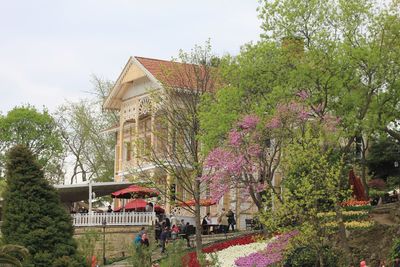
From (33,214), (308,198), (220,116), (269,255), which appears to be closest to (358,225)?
(269,255)

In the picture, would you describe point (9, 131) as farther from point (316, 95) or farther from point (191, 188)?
point (316, 95)

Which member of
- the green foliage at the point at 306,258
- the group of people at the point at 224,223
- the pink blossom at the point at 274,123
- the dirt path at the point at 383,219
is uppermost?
the pink blossom at the point at 274,123

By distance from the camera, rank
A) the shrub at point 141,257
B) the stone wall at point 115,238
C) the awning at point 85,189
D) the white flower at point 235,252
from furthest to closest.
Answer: the awning at point 85,189
the stone wall at point 115,238
the white flower at point 235,252
the shrub at point 141,257

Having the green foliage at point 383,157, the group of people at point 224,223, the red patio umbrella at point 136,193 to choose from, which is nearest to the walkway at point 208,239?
the group of people at point 224,223

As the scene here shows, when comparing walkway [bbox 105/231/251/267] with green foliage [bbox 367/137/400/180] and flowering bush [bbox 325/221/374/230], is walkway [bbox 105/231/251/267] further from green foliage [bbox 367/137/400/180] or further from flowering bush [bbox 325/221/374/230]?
green foliage [bbox 367/137/400/180]

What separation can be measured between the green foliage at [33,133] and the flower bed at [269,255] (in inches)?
1404

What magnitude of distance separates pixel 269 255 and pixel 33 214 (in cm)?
788

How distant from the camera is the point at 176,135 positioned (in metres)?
36.5

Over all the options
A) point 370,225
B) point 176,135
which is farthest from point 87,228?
point 370,225

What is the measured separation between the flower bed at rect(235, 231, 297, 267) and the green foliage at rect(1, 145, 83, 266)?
19.6ft

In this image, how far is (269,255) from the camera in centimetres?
2653

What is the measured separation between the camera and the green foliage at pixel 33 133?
6197 cm

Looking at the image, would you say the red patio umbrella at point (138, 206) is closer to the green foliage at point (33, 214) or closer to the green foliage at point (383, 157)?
the green foliage at point (383, 157)

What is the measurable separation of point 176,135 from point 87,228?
5.89 metres
